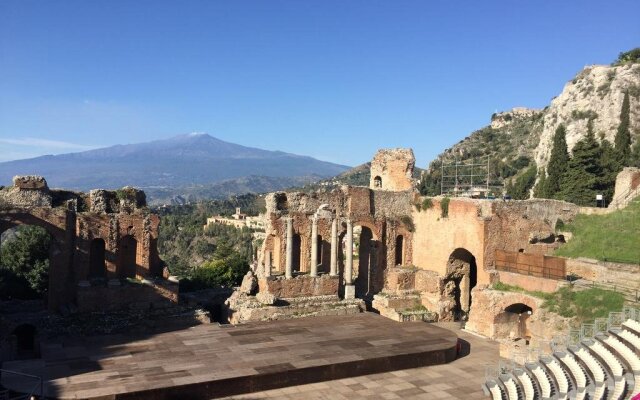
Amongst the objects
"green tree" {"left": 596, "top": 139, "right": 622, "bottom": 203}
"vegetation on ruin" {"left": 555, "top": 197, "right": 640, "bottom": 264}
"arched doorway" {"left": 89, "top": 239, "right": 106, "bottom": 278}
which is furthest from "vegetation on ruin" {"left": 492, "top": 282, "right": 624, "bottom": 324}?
"green tree" {"left": 596, "top": 139, "right": 622, "bottom": 203}

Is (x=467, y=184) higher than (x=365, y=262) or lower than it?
higher

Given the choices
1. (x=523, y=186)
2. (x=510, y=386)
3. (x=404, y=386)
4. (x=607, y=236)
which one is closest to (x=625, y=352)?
(x=510, y=386)

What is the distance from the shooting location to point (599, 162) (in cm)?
4397

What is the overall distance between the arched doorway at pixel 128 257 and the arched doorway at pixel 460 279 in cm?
1664

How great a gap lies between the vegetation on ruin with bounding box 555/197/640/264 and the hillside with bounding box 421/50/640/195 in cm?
2009

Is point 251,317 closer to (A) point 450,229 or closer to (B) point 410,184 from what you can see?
(A) point 450,229

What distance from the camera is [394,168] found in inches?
1432

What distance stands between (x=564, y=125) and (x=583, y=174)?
136 ft

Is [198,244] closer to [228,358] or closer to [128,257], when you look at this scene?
[128,257]

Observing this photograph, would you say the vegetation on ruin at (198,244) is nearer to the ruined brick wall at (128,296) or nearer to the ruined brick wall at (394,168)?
the ruined brick wall at (394,168)

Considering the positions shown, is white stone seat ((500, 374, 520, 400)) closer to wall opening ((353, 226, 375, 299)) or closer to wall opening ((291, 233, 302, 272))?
wall opening ((353, 226, 375, 299))

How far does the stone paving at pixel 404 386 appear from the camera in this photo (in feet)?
58.9

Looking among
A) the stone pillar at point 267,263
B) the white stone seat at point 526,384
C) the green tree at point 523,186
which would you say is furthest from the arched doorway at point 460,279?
the green tree at point 523,186

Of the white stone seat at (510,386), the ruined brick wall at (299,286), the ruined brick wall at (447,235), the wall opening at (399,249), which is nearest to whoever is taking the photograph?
the white stone seat at (510,386)
